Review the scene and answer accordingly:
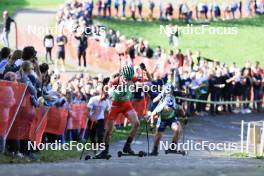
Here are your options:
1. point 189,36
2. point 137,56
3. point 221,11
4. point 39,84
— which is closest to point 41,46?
point 137,56

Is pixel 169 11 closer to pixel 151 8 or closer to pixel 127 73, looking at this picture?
pixel 151 8

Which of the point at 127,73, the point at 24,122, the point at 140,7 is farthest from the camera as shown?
the point at 140,7

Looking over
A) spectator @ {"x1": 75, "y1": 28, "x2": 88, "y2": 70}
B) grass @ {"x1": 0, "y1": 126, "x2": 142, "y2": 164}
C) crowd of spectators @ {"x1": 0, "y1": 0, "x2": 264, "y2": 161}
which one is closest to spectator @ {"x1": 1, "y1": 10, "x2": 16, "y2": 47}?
crowd of spectators @ {"x1": 0, "y1": 0, "x2": 264, "y2": 161}

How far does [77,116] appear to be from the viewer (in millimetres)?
24734

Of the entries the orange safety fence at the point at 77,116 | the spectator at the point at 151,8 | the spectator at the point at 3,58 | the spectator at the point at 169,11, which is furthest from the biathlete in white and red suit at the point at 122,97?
the spectator at the point at 151,8

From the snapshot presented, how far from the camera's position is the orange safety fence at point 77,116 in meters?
24.1

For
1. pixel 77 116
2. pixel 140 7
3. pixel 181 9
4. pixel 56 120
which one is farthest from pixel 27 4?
pixel 56 120

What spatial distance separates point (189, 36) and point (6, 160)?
Result: 31.1 metres

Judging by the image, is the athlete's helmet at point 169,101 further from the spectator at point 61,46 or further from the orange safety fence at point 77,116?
the spectator at point 61,46

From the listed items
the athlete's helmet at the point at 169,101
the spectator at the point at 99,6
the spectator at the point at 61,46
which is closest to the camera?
the athlete's helmet at the point at 169,101

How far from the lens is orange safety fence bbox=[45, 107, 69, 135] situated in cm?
2188

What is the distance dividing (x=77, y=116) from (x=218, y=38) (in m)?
25.4

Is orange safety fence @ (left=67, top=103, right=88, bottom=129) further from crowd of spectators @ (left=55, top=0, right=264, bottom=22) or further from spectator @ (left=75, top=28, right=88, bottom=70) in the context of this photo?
crowd of spectators @ (left=55, top=0, right=264, bottom=22)

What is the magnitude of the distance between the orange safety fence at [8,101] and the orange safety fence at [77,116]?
5.69m
